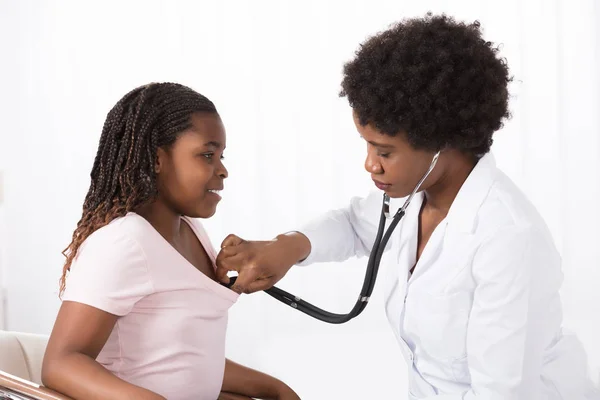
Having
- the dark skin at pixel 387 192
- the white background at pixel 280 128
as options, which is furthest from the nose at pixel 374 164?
the white background at pixel 280 128

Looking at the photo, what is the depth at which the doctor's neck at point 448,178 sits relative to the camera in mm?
1389

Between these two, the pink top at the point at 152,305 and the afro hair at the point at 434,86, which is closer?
the pink top at the point at 152,305

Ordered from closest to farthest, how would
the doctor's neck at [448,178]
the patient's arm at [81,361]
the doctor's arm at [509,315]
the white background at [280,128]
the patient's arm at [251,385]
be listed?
the patient's arm at [81,361], the doctor's arm at [509,315], the doctor's neck at [448,178], the patient's arm at [251,385], the white background at [280,128]

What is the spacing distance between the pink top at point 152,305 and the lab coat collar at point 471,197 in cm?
41

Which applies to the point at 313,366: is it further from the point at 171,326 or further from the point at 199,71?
the point at 171,326

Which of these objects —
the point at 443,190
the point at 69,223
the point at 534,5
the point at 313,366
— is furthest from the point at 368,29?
the point at 443,190

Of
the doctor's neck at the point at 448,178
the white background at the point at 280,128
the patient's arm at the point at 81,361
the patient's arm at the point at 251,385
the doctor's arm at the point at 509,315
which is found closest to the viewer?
the patient's arm at the point at 81,361

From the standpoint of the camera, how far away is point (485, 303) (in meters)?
1.28

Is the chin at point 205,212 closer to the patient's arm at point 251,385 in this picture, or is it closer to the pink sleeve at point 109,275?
the pink sleeve at point 109,275

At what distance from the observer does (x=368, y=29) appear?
3361 millimetres

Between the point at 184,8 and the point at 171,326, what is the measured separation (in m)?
2.55

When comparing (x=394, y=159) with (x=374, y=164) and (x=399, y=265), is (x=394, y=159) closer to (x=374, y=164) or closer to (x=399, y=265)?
(x=374, y=164)

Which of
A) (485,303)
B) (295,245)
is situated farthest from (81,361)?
(485,303)

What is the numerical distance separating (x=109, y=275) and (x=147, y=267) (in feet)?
0.23
